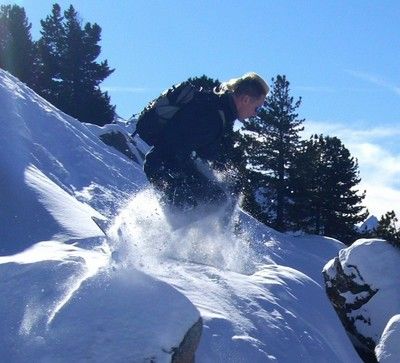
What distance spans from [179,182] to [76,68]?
1156 inches

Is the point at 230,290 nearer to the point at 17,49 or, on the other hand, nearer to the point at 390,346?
the point at 390,346

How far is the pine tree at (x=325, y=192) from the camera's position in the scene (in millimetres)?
29688

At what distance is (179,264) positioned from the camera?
6.45m

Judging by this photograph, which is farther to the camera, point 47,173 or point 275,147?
point 275,147

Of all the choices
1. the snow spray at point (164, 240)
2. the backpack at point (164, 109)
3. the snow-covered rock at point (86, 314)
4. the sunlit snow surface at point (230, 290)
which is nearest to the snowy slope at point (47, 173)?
the snow spray at point (164, 240)

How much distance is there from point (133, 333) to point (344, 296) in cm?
567

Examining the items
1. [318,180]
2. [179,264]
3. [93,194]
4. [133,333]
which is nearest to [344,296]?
[179,264]

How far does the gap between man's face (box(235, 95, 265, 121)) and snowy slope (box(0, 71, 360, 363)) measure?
146 centimetres

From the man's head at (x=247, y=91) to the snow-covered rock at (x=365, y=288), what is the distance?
4300 millimetres

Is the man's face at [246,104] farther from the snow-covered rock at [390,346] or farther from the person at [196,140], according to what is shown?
the snow-covered rock at [390,346]

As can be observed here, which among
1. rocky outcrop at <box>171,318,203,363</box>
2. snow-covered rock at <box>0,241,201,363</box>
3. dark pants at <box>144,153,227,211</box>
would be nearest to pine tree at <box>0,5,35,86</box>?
dark pants at <box>144,153,227,211</box>

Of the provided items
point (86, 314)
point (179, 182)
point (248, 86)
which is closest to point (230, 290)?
point (179, 182)

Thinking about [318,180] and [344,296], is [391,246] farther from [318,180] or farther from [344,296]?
[318,180]

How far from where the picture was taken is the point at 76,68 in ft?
113
